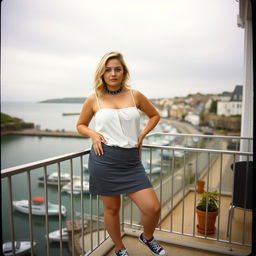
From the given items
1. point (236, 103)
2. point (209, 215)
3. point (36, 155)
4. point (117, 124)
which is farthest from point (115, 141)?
point (36, 155)

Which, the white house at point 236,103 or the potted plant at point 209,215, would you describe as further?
the white house at point 236,103

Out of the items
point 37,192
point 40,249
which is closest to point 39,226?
point 40,249

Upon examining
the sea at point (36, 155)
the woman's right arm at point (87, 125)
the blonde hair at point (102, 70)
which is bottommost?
the sea at point (36, 155)

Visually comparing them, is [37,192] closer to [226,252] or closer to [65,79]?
[65,79]

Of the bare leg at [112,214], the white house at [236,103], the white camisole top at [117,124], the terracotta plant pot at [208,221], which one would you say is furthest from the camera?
the white house at [236,103]

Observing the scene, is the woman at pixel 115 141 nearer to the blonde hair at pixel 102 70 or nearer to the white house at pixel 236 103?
the blonde hair at pixel 102 70

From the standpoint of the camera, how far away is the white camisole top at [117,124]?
1737 millimetres

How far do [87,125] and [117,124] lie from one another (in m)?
0.31

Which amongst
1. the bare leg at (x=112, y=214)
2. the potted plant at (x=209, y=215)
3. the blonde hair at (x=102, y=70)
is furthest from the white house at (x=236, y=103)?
the bare leg at (x=112, y=214)

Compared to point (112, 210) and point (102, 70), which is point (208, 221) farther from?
point (102, 70)

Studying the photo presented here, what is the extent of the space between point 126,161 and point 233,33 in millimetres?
3860

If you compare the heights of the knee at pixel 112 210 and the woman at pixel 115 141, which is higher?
the woman at pixel 115 141

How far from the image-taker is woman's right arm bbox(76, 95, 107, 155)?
69.5 inches

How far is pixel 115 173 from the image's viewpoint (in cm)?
178
